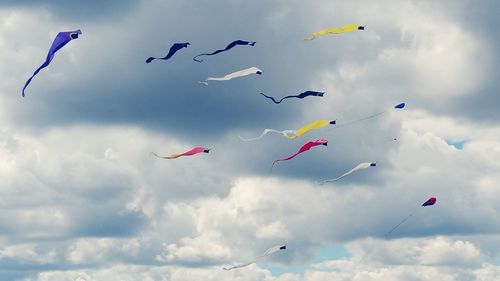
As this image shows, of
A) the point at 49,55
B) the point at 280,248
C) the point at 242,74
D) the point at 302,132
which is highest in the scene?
the point at 49,55

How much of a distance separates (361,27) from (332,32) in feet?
21.9

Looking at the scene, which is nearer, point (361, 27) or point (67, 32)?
point (67, 32)

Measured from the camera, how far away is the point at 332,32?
196000 millimetres

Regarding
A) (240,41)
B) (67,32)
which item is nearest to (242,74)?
(240,41)

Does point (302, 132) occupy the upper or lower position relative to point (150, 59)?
lower

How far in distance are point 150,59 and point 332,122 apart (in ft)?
137

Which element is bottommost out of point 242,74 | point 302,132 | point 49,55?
point 302,132

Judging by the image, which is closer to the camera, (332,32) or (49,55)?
(49,55)

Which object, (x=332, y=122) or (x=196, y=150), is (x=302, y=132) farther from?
(x=196, y=150)

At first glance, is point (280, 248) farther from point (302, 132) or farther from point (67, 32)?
point (67, 32)

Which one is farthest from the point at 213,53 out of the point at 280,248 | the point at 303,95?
the point at 280,248

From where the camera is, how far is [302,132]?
19975 cm

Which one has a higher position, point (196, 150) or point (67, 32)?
point (67, 32)

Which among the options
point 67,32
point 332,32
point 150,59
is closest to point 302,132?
point 332,32
